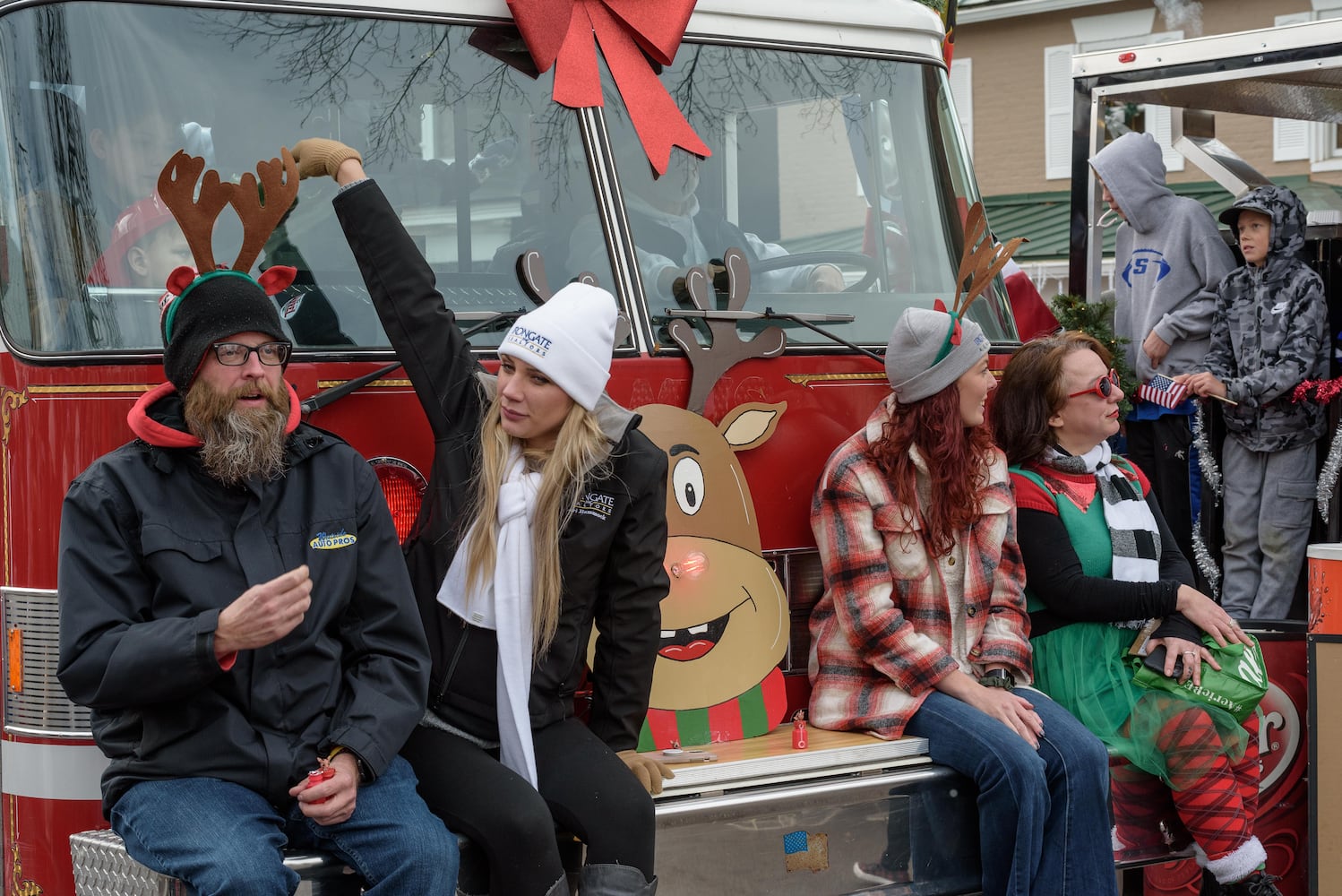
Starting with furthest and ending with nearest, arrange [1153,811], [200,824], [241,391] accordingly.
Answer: [1153,811] → [241,391] → [200,824]

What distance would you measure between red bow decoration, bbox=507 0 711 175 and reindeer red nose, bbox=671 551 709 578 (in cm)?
106

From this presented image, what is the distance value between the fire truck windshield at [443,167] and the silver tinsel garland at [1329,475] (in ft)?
5.59

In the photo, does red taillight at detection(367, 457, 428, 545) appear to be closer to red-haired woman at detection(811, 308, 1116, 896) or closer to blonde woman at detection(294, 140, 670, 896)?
blonde woman at detection(294, 140, 670, 896)

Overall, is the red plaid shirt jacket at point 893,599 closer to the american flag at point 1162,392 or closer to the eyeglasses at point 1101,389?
the eyeglasses at point 1101,389

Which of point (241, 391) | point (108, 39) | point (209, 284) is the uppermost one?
point (108, 39)

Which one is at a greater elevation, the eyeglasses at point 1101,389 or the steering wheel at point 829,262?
the steering wheel at point 829,262

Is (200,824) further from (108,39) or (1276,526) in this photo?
(1276,526)

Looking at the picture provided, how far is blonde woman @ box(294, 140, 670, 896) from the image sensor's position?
11.7ft

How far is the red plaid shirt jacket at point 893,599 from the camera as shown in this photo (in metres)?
4.26

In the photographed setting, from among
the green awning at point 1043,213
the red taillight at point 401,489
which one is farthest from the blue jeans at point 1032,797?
the green awning at point 1043,213

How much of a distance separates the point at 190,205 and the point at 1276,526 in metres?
4.34

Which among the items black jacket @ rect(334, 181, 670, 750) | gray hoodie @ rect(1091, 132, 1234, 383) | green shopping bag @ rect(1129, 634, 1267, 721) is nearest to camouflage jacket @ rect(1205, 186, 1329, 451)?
gray hoodie @ rect(1091, 132, 1234, 383)

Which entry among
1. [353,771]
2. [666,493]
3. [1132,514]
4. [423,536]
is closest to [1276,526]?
[1132,514]

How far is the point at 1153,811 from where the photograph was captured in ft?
15.3
